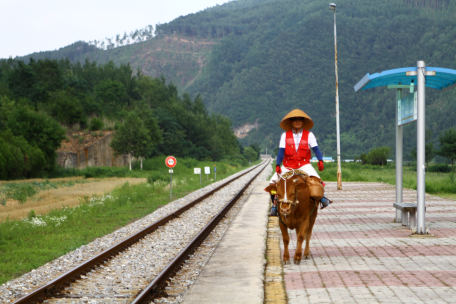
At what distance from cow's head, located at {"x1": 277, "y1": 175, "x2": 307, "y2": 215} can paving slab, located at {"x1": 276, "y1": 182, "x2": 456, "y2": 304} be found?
1004 mm

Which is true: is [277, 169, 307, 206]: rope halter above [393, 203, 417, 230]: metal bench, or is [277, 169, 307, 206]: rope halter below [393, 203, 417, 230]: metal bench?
above

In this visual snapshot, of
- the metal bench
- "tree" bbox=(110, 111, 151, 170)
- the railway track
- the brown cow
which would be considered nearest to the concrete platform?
the railway track

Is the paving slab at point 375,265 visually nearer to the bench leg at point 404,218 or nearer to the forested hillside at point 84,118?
the bench leg at point 404,218

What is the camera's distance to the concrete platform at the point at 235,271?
19.7 ft

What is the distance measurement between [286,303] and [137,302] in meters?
1.83

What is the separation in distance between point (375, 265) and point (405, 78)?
5.74m

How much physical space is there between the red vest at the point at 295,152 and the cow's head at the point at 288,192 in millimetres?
480

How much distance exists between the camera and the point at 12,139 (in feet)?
132

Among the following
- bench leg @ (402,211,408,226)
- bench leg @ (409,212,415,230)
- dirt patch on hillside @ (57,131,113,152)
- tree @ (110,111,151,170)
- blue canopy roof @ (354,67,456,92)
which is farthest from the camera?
tree @ (110,111,151,170)

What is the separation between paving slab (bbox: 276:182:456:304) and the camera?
18.7 feet

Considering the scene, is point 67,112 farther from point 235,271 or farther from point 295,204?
point 295,204

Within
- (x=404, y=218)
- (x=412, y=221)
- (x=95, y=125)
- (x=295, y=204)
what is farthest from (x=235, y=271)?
(x=95, y=125)

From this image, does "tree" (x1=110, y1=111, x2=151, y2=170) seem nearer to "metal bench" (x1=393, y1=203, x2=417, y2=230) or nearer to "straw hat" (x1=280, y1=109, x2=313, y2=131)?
"metal bench" (x1=393, y1=203, x2=417, y2=230)

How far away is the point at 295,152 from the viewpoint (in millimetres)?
7582
